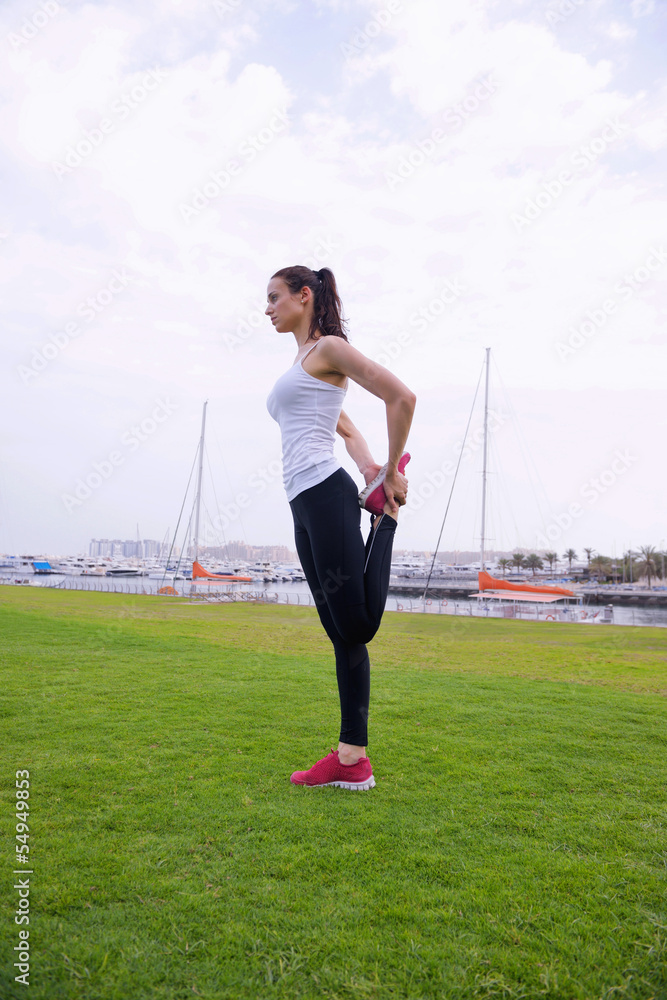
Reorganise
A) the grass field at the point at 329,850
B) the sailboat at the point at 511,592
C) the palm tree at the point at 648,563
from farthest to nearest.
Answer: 1. the palm tree at the point at 648,563
2. the sailboat at the point at 511,592
3. the grass field at the point at 329,850

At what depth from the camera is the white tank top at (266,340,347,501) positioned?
99.0 inches

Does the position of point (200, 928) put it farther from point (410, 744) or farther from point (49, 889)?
point (410, 744)

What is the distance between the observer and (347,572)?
243cm

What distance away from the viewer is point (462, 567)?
309 ft

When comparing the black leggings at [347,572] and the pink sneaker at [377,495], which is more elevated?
the pink sneaker at [377,495]

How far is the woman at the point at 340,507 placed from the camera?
2.43m

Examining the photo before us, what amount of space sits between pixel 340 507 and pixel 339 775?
1.21 metres

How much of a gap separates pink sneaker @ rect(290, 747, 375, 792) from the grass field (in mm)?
59

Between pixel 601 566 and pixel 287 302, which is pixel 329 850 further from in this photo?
pixel 601 566

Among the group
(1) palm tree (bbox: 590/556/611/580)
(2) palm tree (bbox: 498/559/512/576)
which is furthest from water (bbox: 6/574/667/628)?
(1) palm tree (bbox: 590/556/611/580)

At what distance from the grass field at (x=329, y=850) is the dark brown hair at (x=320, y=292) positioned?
2.14 m

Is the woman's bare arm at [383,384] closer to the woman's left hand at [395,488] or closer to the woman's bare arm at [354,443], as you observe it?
the woman's left hand at [395,488]

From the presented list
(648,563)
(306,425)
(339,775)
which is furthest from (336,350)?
(648,563)

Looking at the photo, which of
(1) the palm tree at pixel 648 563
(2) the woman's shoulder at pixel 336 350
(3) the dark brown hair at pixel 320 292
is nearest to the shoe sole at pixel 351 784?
(2) the woman's shoulder at pixel 336 350
